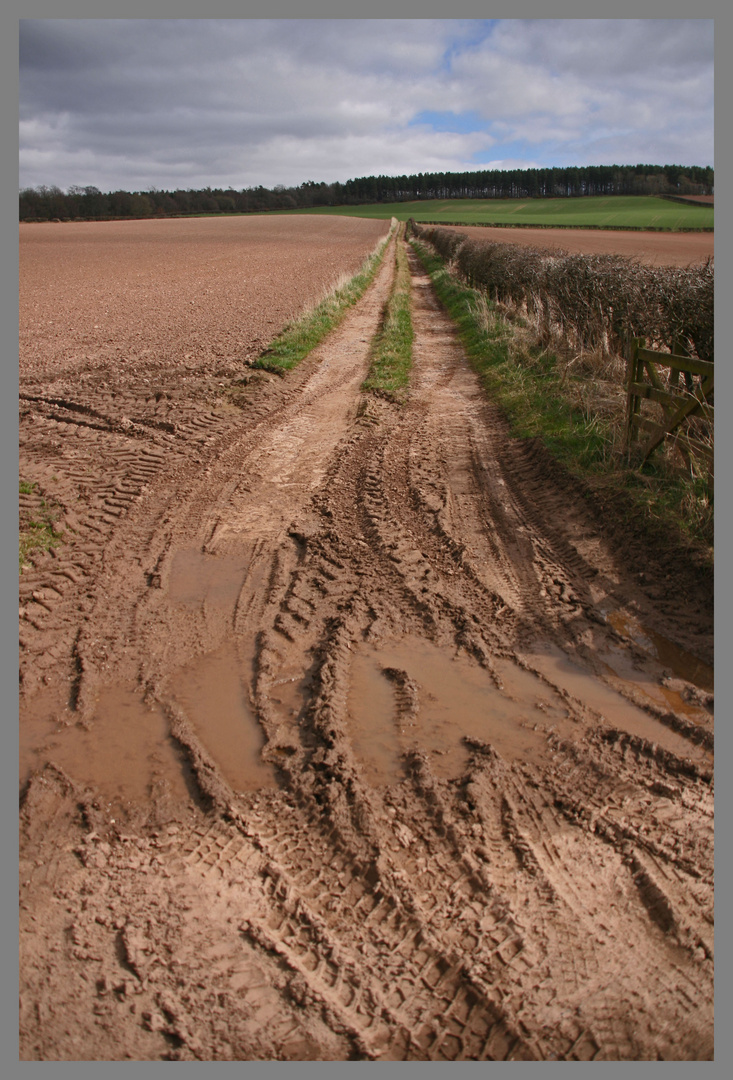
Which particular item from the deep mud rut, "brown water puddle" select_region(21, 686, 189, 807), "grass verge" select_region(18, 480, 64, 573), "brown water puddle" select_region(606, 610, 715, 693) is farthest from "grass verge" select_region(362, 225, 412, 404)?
"brown water puddle" select_region(21, 686, 189, 807)

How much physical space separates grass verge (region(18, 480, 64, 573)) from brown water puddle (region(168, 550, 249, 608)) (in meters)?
1.16

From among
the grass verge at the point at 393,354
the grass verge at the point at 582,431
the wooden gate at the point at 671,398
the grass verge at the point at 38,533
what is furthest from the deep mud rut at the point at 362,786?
the grass verge at the point at 393,354

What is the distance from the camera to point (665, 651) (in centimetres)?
445

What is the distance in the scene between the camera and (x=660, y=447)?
645 cm

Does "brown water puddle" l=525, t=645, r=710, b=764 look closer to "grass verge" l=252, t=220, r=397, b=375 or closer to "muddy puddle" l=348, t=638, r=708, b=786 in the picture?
"muddy puddle" l=348, t=638, r=708, b=786

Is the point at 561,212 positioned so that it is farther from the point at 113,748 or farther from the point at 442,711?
the point at 113,748

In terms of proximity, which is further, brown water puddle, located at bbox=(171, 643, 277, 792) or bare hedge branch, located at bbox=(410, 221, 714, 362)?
bare hedge branch, located at bbox=(410, 221, 714, 362)

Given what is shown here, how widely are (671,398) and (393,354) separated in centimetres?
735

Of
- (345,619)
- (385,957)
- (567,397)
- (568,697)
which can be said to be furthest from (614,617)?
(567,397)

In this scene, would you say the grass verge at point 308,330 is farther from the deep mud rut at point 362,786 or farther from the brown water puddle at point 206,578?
the brown water puddle at point 206,578

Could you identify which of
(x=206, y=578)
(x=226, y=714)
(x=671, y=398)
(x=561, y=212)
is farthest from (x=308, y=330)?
(x=561, y=212)

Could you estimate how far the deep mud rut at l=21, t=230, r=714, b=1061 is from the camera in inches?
96.1

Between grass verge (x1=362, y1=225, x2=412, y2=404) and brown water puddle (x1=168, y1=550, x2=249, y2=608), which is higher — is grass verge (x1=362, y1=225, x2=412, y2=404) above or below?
above

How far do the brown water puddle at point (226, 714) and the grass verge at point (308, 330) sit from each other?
315 inches
